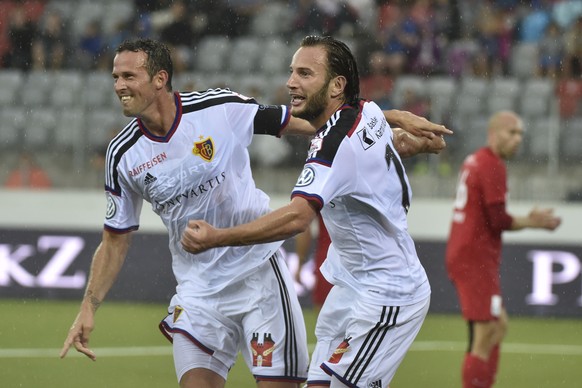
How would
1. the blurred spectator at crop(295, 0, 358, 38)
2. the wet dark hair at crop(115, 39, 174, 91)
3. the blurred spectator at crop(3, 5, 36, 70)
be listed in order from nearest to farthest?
1. the wet dark hair at crop(115, 39, 174, 91)
2. the blurred spectator at crop(3, 5, 36, 70)
3. the blurred spectator at crop(295, 0, 358, 38)

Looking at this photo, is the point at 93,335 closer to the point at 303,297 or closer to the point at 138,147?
the point at 303,297

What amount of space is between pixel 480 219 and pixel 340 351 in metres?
3.11

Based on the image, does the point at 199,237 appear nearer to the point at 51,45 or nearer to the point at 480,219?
the point at 480,219

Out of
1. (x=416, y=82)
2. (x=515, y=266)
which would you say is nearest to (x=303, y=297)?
(x=515, y=266)

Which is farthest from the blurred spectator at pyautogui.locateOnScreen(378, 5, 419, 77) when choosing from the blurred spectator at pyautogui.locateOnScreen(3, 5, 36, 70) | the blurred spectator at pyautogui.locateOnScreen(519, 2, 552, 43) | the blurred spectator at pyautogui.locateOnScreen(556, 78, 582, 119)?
the blurred spectator at pyautogui.locateOnScreen(3, 5, 36, 70)

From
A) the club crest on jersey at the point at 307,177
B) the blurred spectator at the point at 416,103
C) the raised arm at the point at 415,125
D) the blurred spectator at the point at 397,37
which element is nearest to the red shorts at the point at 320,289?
the blurred spectator at the point at 416,103

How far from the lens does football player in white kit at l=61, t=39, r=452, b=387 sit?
5.35m

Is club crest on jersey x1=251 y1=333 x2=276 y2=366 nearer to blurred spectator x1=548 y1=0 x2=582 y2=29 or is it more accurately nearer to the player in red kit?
the player in red kit

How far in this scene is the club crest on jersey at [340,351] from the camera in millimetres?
4879

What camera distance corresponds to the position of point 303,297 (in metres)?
11.7

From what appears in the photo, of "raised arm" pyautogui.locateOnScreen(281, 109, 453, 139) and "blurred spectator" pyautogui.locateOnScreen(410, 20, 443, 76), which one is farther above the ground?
"raised arm" pyautogui.locateOnScreen(281, 109, 453, 139)

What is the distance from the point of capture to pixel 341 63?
4.86m

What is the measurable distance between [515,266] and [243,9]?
519 centimetres

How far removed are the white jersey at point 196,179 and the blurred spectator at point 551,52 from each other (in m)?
8.33
